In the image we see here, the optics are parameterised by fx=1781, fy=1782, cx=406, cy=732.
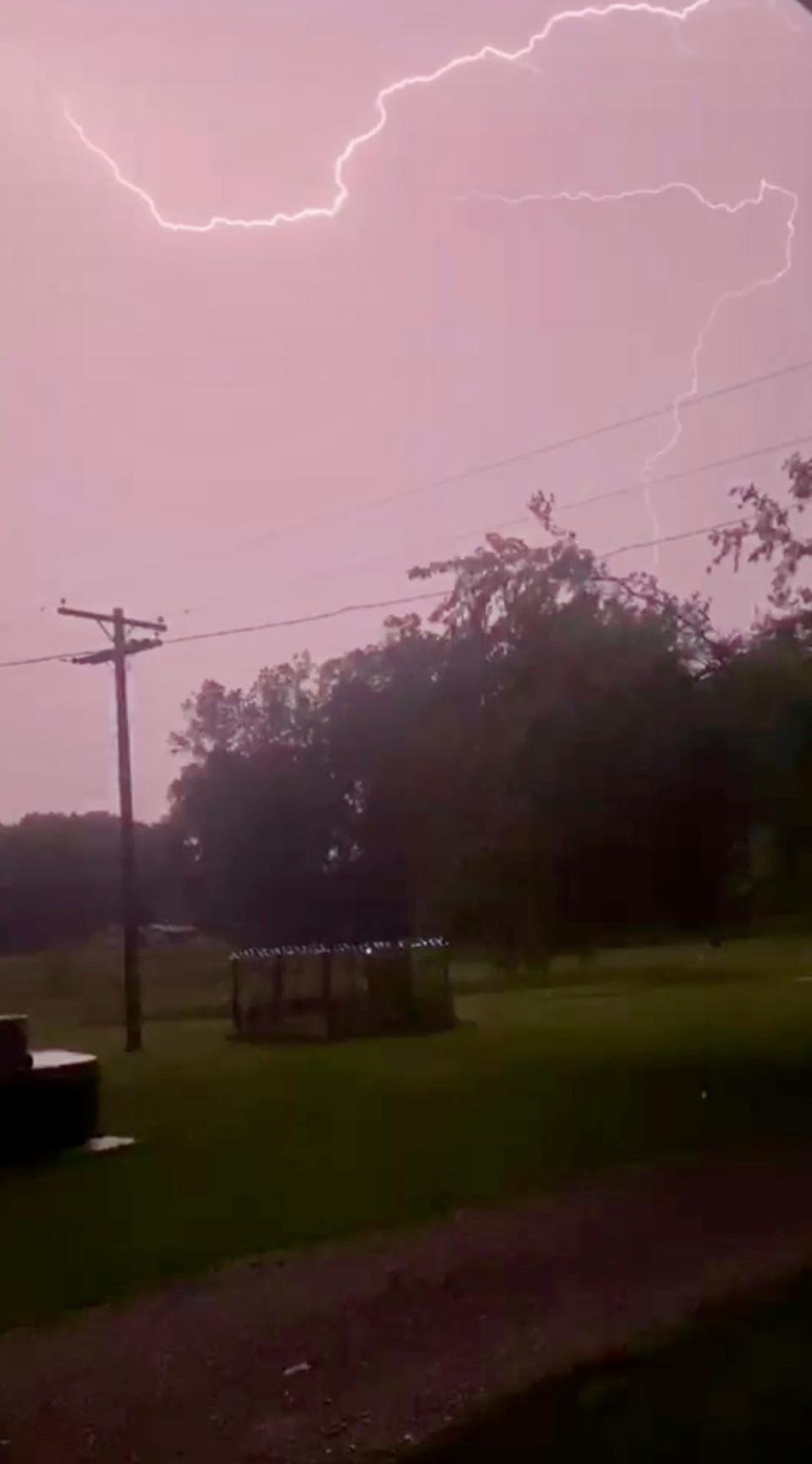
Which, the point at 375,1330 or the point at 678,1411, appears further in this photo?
the point at 375,1330

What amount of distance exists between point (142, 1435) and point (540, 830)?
1149 centimetres

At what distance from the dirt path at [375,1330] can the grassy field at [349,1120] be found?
2.23 feet

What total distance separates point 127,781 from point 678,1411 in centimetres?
1955

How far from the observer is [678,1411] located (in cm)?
721

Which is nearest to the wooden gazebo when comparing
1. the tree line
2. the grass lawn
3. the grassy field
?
the grassy field

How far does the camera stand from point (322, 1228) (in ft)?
36.7

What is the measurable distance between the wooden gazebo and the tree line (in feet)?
19.0

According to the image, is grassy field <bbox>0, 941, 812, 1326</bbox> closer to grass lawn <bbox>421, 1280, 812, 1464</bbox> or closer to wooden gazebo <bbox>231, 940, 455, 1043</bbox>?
wooden gazebo <bbox>231, 940, 455, 1043</bbox>

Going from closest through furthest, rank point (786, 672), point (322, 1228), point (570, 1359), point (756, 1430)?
1. point (756, 1430)
2. point (570, 1359)
3. point (322, 1228)
4. point (786, 672)

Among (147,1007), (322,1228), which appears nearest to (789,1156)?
(322,1228)

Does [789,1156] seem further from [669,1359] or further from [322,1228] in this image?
[669,1359]

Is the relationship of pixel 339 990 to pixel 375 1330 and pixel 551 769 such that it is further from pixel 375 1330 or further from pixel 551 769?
pixel 375 1330

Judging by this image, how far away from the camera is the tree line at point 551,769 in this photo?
17484 millimetres

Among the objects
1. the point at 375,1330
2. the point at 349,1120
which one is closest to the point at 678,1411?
the point at 375,1330
